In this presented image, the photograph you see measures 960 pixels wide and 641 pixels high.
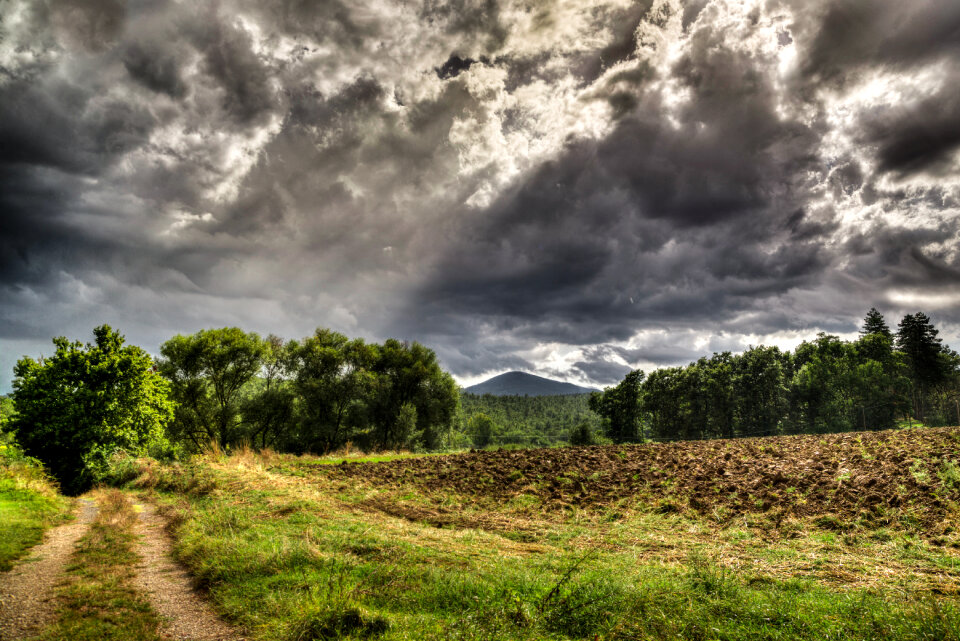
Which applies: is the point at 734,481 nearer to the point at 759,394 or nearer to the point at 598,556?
the point at 598,556

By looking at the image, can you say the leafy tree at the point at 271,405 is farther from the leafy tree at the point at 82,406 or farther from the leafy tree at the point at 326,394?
the leafy tree at the point at 82,406

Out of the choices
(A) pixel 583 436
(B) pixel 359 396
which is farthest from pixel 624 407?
(B) pixel 359 396

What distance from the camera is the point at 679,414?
3489 inches

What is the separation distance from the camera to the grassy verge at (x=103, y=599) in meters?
6.66

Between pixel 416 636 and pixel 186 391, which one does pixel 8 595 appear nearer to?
pixel 416 636

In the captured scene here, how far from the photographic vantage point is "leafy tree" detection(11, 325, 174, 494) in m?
24.9

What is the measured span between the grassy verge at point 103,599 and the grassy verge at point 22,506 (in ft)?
4.31

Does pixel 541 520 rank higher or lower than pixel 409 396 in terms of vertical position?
lower

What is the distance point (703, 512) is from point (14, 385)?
36.6 m

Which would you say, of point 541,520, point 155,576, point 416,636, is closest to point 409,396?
point 541,520

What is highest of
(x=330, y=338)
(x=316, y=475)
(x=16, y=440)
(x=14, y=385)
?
(x=330, y=338)

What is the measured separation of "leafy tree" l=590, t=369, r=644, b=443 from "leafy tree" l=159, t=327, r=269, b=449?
218 feet

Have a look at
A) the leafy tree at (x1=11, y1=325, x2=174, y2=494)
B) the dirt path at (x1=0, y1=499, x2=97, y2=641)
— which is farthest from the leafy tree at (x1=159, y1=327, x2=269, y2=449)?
the dirt path at (x1=0, y1=499, x2=97, y2=641)

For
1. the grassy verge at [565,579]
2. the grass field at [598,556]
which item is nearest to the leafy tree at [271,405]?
the grass field at [598,556]
